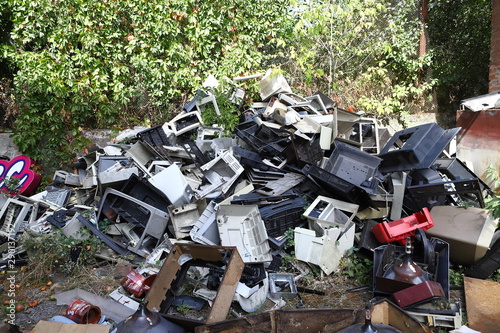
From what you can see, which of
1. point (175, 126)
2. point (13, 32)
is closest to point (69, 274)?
point (175, 126)

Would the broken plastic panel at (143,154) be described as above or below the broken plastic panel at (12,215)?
above

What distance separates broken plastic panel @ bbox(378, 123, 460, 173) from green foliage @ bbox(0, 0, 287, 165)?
450cm

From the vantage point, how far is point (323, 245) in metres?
3.84

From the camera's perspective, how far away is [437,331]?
2938mm

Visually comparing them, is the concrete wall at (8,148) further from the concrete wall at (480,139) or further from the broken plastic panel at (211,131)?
the concrete wall at (480,139)

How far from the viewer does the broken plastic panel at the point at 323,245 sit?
3.87m

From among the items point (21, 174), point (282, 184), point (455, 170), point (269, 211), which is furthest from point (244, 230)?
point (21, 174)

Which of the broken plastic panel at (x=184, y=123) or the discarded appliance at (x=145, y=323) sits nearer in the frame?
the discarded appliance at (x=145, y=323)

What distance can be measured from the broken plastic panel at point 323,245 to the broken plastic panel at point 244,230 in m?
0.38

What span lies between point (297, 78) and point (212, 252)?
620 cm

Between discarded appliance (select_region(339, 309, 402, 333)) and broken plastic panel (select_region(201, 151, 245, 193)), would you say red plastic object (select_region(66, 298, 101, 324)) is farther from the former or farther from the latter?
discarded appliance (select_region(339, 309, 402, 333))

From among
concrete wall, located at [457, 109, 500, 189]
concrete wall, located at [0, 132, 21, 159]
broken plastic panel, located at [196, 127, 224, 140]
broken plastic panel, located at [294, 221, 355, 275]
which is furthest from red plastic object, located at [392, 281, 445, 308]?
concrete wall, located at [0, 132, 21, 159]

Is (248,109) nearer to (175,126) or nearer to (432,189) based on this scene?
(175,126)

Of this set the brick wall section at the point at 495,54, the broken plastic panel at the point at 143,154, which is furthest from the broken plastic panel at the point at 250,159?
the brick wall section at the point at 495,54
